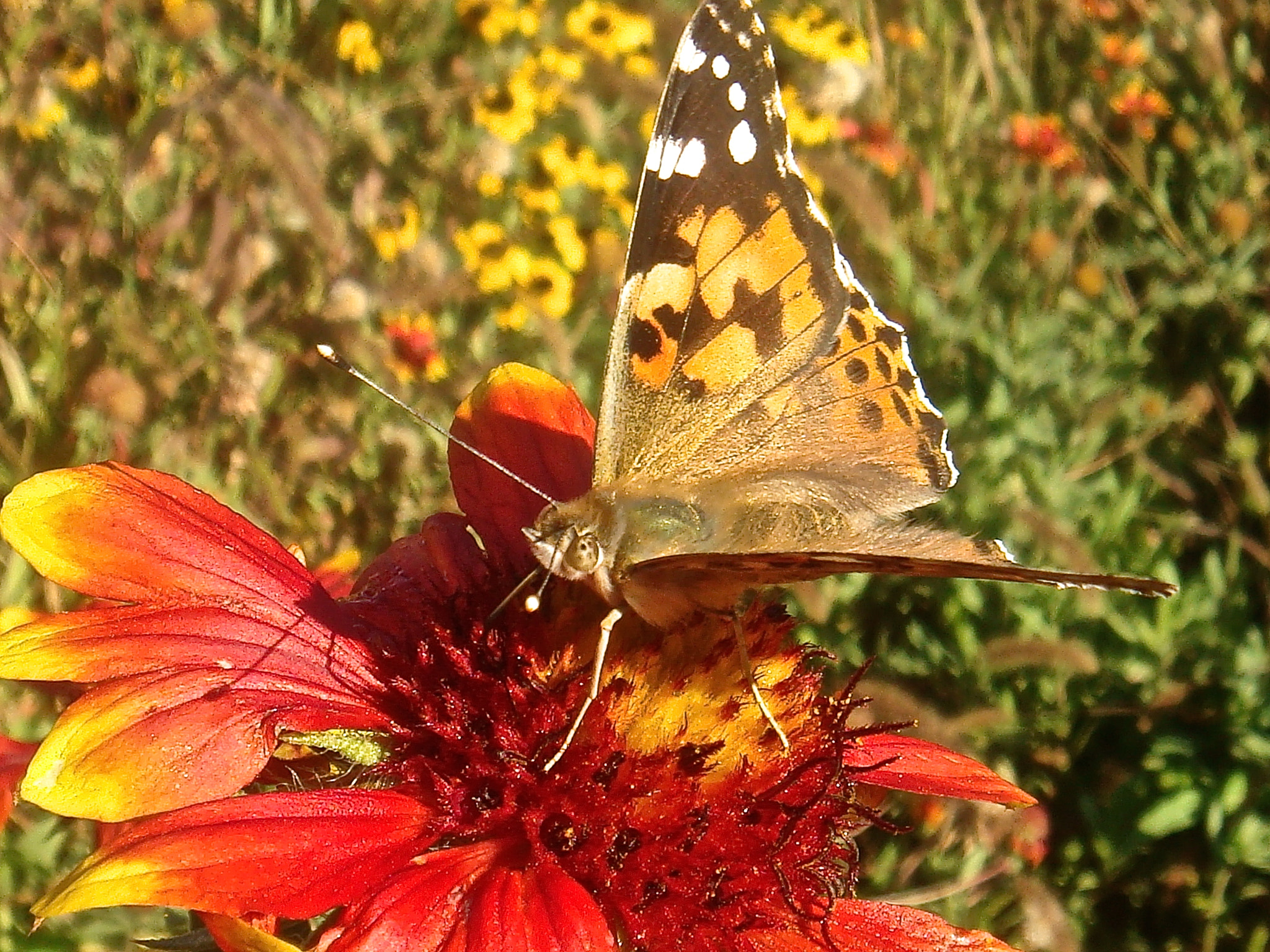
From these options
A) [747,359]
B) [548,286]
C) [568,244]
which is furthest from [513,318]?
[747,359]

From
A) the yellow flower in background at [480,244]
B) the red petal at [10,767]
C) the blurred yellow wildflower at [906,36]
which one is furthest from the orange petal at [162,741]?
the blurred yellow wildflower at [906,36]

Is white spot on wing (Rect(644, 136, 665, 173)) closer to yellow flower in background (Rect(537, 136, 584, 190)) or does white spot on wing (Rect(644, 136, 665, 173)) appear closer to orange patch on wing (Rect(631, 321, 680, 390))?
orange patch on wing (Rect(631, 321, 680, 390))

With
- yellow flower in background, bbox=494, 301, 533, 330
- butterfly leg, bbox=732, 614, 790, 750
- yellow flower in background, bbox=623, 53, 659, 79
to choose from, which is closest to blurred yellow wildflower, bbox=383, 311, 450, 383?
yellow flower in background, bbox=494, 301, 533, 330

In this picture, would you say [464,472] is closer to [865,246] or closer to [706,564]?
[706,564]

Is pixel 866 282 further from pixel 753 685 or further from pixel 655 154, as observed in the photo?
pixel 753 685

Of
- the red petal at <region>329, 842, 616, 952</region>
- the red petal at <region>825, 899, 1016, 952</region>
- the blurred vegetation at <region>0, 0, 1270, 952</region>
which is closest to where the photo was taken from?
the red petal at <region>329, 842, 616, 952</region>

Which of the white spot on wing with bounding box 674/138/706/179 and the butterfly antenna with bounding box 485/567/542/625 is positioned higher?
the white spot on wing with bounding box 674/138/706/179

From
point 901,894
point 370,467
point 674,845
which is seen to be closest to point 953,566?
point 674,845

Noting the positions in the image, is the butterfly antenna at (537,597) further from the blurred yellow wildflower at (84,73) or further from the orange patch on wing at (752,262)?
the blurred yellow wildflower at (84,73)
